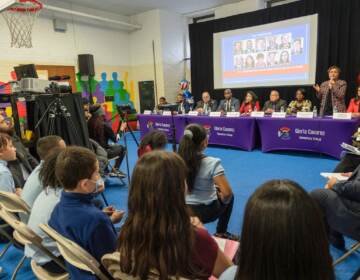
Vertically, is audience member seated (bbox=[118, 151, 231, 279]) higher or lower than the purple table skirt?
higher

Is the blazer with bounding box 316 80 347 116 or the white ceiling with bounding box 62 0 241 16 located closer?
the blazer with bounding box 316 80 347 116

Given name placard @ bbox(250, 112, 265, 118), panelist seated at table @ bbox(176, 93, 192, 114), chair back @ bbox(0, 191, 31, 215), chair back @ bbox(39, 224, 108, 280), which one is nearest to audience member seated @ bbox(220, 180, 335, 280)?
chair back @ bbox(39, 224, 108, 280)

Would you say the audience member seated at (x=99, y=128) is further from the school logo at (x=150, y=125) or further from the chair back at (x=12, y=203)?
the school logo at (x=150, y=125)

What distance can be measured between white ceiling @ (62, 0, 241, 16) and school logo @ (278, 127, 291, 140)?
4.44 meters

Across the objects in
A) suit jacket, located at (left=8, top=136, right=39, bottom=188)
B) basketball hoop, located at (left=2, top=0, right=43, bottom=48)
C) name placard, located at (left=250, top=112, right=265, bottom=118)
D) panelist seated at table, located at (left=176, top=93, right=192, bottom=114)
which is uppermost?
basketball hoop, located at (left=2, top=0, right=43, bottom=48)

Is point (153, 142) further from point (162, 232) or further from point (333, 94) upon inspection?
point (333, 94)

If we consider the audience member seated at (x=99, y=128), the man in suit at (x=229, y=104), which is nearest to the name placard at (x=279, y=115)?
the man in suit at (x=229, y=104)

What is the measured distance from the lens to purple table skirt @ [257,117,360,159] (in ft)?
13.3

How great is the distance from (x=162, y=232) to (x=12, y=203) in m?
1.08

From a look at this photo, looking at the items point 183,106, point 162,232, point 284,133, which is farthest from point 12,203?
point 183,106

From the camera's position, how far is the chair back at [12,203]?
4.90 ft

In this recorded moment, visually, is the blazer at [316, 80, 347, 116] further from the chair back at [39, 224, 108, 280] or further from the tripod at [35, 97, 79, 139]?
the chair back at [39, 224, 108, 280]

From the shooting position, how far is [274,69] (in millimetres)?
6559

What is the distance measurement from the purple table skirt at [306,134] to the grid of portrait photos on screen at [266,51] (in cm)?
229
